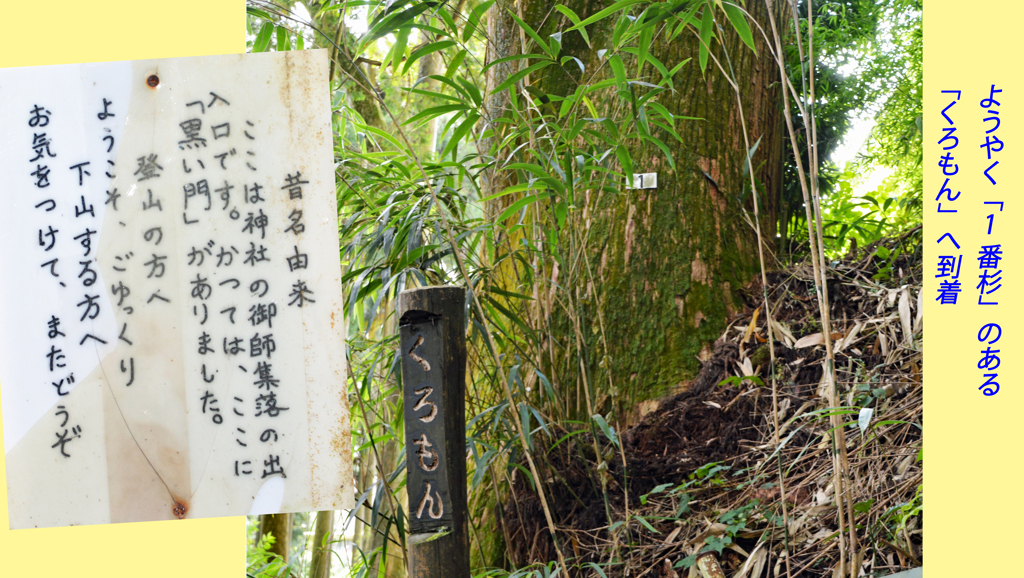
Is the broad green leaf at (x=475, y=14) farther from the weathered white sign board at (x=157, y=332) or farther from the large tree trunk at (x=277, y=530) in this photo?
the large tree trunk at (x=277, y=530)

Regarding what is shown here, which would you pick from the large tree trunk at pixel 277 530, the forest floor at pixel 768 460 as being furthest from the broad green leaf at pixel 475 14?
the large tree trunk at pixel 277 530

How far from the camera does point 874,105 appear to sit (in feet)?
7.41

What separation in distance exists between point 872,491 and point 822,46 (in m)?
1.62

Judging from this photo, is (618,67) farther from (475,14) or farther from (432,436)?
(432,436)

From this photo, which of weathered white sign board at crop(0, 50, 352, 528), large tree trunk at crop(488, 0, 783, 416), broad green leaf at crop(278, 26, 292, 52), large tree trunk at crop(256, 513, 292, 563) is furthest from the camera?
large tree trunk at crop(256, 513, 292, 563)

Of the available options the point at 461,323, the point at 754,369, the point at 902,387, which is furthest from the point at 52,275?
the point at 902,387

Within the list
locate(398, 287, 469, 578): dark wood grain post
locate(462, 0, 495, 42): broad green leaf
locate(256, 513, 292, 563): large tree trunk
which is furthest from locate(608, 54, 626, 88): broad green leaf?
locate(256, 513, 292, 563): large tree trunk

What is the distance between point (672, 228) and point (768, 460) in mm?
849

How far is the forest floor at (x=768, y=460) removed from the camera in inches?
56.2

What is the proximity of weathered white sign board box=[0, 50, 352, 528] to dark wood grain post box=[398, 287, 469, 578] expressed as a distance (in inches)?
4.8

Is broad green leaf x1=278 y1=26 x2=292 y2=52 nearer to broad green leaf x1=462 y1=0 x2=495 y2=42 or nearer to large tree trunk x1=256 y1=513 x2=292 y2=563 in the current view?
broad green leaf x1=462 y1=0 x2=495 y2=42

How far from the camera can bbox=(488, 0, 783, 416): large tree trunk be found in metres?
1.97

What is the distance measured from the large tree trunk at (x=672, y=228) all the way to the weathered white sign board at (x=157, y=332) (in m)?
0.92

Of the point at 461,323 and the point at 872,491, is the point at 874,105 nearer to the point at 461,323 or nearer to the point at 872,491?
the point at 872,491
